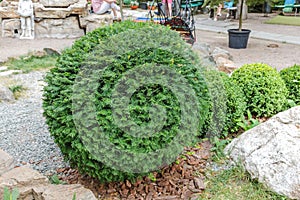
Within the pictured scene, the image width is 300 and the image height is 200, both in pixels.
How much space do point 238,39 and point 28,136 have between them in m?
4.93

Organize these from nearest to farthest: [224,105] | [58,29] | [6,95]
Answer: [224,105] < [6,95] < [58,29]

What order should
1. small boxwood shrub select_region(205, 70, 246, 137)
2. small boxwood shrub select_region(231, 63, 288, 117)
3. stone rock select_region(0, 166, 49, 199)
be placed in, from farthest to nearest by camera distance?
small boxwood shrub select_region(231, 63, 288, 117)
small boxwood shrub select_region(205, 70, 246, 137)
stone rock select_region(0, 166, 49, 199)

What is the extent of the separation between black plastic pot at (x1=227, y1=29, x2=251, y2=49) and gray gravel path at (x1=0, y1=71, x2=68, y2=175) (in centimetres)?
413

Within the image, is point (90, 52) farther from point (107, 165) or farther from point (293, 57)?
point (293, 57)

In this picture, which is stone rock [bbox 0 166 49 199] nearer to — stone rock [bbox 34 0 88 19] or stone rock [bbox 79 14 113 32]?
stone rock [bbox 79 14 113 32]

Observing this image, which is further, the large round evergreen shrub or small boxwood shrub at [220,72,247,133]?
small boxwood shrub at [220,72,247,133]

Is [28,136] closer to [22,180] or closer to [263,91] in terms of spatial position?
[22,180]

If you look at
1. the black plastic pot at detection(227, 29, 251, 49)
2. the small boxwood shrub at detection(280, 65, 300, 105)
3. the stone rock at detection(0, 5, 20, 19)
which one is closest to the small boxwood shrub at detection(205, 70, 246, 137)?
the small boxwood shrub at detection(280, 65, 300, 105)

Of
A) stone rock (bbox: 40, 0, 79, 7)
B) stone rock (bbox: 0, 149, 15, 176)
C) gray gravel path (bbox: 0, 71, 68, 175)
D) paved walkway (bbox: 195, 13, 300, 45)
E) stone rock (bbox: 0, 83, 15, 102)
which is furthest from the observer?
stone rock (bbox: 40, 0, 79, 7)

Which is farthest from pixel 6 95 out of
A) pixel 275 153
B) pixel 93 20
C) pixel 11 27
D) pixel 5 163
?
pixel 11 27

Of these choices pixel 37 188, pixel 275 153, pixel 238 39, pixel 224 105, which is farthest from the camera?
pixel 238 39

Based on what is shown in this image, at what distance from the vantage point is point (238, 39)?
6875mm

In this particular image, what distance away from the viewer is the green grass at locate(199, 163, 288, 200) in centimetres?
219

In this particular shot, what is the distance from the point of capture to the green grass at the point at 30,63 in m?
5.55
